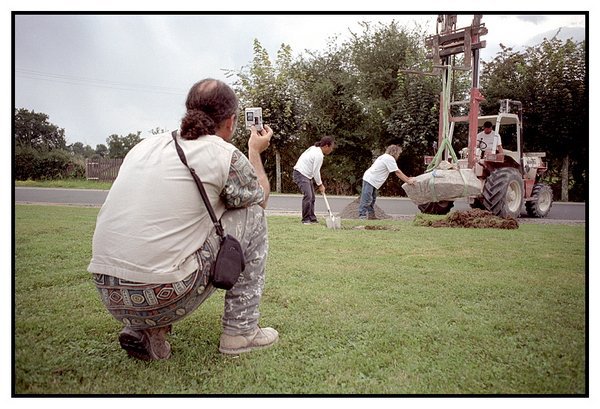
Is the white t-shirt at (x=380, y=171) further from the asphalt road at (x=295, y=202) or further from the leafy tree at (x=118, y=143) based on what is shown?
the leafy tree at (x=118, y=143)

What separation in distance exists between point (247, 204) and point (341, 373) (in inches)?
27.8

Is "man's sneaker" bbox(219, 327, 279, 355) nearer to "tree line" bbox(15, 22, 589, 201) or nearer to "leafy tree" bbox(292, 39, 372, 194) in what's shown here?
"tree line" bbox(15, 22, 589, 201)

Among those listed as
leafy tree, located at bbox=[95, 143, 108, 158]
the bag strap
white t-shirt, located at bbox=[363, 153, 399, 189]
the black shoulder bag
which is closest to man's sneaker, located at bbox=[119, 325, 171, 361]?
the black shoulder bag

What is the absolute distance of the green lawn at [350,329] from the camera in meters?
1.74

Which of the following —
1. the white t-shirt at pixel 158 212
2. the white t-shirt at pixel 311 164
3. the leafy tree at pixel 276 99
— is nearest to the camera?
the white t-shirt at pixel 158 212

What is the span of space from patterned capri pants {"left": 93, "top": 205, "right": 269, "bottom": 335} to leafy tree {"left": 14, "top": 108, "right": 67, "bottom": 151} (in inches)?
36.2

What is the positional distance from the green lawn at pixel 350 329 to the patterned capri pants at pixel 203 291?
169mm

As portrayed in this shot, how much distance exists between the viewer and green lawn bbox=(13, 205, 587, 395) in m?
1.74

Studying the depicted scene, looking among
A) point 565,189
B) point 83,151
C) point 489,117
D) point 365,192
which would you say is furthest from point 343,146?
point 83,151

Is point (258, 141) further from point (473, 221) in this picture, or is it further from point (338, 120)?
point (338, 120)

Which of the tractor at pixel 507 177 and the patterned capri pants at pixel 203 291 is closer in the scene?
the patterned capri pants at pixel 203 291

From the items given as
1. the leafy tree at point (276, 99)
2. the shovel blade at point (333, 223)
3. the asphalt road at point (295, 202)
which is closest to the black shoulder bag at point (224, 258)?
the leafy tree at point (276, 99)

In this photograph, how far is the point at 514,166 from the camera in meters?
6.78

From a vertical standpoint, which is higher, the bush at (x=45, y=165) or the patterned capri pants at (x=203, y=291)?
the bush at (x=45, y=165)
